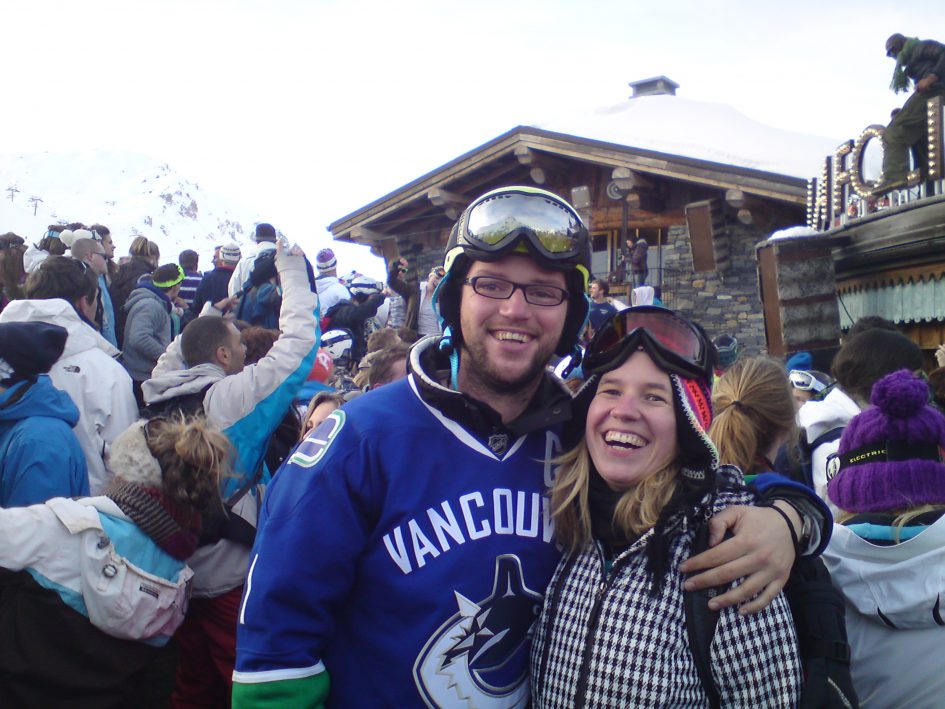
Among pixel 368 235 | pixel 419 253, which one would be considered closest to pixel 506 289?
pixel 419 253

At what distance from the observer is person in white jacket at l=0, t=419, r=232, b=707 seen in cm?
289

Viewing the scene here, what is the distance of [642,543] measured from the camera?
1979 mm

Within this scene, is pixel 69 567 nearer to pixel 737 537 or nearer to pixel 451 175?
pixel 737 537

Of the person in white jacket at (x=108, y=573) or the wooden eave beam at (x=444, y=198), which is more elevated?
the wooden eave beam at (x=444, y=198)

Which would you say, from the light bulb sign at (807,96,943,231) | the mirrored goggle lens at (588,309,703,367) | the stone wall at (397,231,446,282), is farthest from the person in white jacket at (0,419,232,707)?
the stone wall at (397,231,446,282)

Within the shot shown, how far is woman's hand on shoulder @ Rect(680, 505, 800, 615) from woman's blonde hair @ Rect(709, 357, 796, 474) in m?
1.23

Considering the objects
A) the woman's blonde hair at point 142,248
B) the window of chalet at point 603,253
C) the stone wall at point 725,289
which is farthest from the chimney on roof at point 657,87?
the woman's blonde hair at point 142,248

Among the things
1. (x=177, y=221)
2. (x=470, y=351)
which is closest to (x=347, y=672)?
(x=470, y=351)

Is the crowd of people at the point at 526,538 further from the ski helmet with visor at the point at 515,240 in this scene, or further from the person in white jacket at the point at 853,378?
the person in white jacket at the point at 853,378

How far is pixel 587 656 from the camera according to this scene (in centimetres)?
192

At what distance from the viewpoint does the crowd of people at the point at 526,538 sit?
188 cm

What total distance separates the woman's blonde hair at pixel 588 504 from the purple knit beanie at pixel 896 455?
911 millimetres

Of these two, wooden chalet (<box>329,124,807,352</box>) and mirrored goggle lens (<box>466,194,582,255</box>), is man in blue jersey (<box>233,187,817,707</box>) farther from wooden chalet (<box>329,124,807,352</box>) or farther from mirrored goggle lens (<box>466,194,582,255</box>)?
wooden chalet (<box>329,124,807,352</box>)

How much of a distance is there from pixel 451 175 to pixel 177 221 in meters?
43.2
